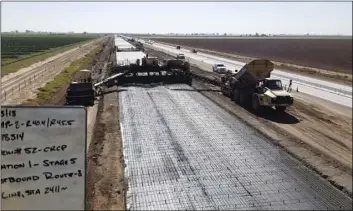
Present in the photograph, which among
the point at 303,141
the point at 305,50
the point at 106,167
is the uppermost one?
the point at 305,50

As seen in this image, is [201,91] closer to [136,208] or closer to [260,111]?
[260,111]

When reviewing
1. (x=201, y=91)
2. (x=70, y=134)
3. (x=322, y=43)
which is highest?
(x=322, y=43)

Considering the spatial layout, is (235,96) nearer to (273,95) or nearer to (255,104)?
(255,104)

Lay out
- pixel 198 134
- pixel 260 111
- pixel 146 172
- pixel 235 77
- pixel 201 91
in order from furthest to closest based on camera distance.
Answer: pixel 201 91 < pixel 235 77 < pixel 260 111 < pixel 198 134 < pixel 146 172

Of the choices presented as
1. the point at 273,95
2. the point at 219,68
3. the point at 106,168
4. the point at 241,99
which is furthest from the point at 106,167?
the point at 219,68

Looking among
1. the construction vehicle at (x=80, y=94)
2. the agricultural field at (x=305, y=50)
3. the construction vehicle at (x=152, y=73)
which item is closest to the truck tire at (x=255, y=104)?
the agricultural field at (x=305, y=50)

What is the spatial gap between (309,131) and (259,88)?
18.3ft

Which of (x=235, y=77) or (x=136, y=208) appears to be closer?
(x=136, y=208)

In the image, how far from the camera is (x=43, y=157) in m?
5.32

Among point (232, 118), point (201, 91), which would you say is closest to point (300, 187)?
point (232, 118)

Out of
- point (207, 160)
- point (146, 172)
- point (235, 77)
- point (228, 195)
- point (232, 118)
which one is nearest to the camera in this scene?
point (228, 195)

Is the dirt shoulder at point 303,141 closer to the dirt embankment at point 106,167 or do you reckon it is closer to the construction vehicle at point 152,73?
the dirt embankment at point 106,167

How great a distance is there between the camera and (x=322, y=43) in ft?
31.3

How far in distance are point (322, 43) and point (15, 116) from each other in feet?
24.8
